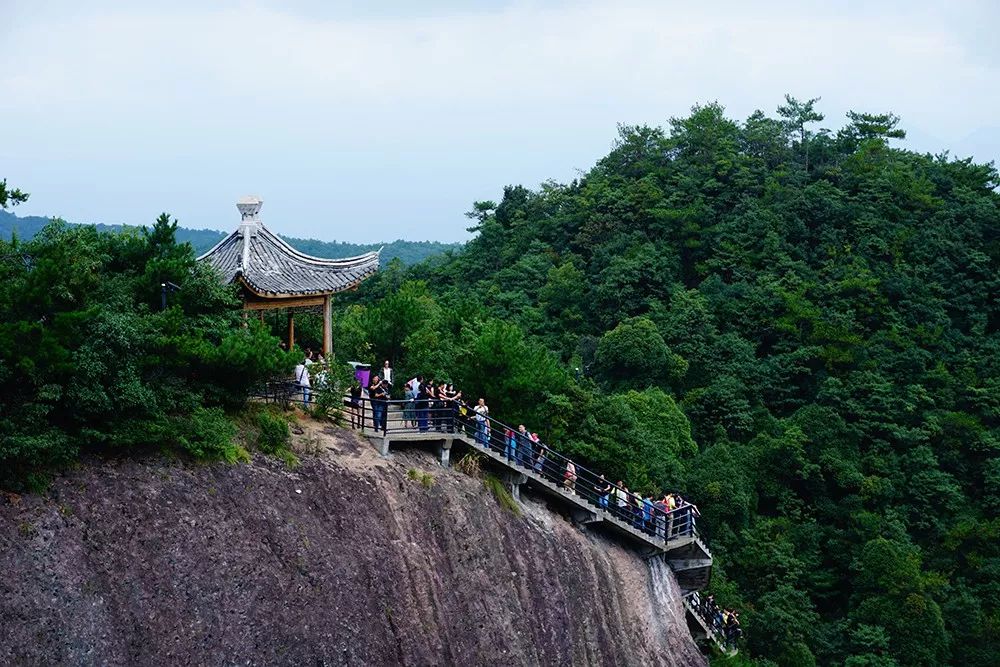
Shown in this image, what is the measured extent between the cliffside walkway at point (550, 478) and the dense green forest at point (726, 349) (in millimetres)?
2818

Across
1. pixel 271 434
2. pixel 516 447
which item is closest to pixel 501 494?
pixel 516 447

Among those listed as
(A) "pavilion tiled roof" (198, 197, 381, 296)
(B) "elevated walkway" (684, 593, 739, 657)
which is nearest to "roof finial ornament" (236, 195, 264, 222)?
(A) "pavilion tiled roof" (198, 197, 381, 296)

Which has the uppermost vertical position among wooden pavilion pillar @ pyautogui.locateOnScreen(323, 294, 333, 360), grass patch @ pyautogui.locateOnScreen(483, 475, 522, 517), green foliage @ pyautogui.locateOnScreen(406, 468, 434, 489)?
wooden pavilion pillar @ pyautogui.locateOnScreen(323, 294, 333, 360)

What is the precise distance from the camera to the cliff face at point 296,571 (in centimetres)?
1728

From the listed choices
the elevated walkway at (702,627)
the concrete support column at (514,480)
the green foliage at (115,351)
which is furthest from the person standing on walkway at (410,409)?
the elevated walkway at (702,627)

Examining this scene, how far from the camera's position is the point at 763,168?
61.9 meters

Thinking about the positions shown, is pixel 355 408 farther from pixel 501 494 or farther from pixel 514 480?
pixel 514 480

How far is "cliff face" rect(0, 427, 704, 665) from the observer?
56.7ft

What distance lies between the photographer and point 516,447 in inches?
1006

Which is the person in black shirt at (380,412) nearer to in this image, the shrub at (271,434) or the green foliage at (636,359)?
the shrub at (271,434)

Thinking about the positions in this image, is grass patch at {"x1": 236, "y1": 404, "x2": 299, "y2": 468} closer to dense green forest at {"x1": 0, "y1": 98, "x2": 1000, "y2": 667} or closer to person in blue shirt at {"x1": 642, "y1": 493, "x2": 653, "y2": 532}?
dense green forest at {"x1": 0, "y1": 98, "x2": 1000, "y2": 667}

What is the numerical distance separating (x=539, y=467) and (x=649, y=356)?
21.8m

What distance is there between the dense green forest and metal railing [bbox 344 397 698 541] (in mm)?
2740

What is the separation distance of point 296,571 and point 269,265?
7945 millimetres
